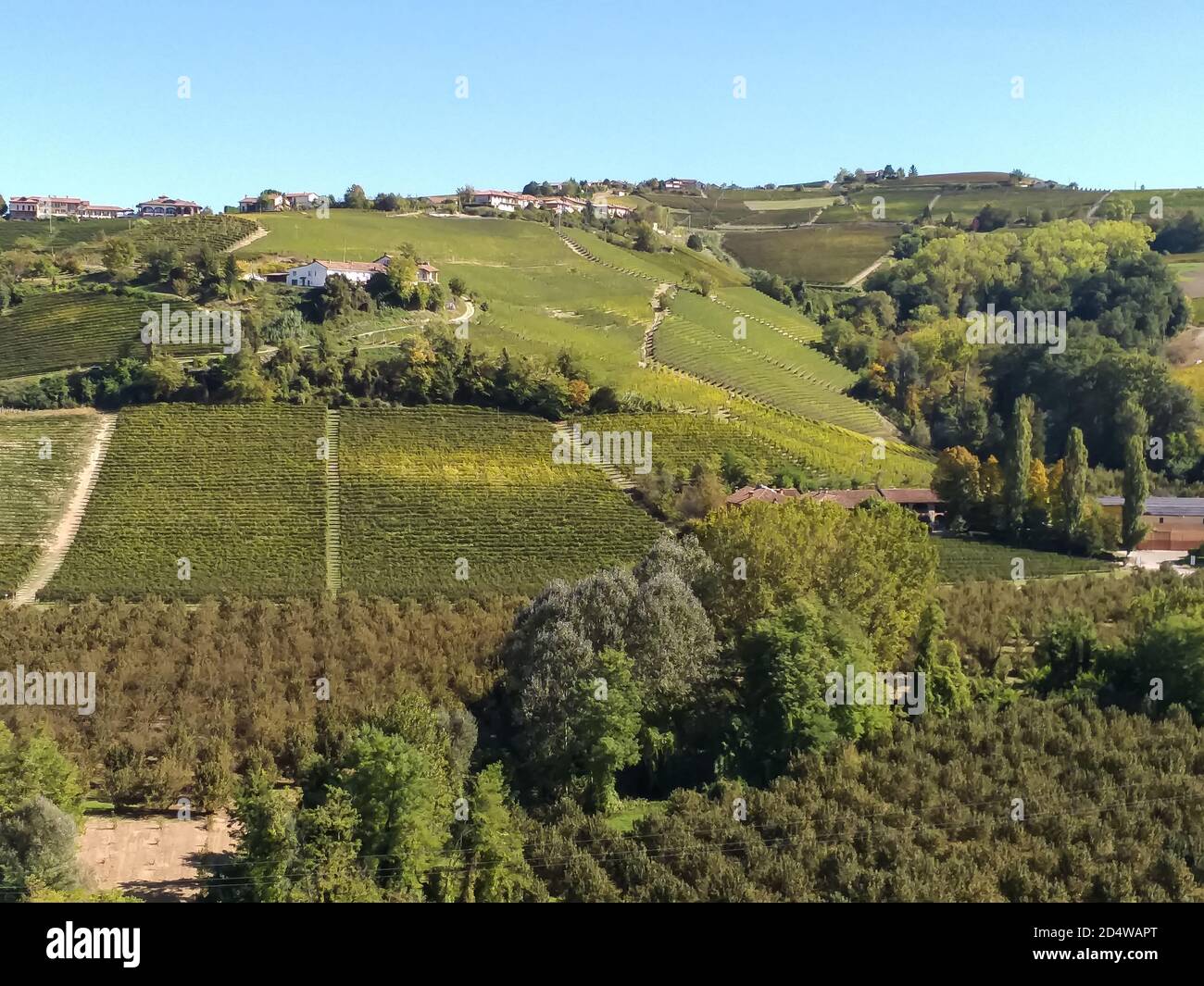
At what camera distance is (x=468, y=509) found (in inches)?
1962

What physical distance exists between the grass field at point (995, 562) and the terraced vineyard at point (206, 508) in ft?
83.8

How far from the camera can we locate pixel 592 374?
64.1 meters

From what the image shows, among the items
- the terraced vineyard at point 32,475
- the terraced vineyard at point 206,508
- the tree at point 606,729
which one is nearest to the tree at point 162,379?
the terraced vineyard at point 206,508

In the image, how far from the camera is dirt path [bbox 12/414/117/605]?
42969mm

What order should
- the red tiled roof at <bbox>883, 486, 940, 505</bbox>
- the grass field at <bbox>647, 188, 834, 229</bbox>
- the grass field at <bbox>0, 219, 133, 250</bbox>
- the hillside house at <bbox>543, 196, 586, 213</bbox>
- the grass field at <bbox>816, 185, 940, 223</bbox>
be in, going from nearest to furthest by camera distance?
the red tiled roof at <bbox>883, 486, 940, 505</bbox>
the grass field at <bbox>0, 219, 133, 250</bbox>
the hillside house at <bbox>543, 196, 586, 213</bbox>
the grass field at <bbox>816, 185, 940, 223</bbox>
the grass field at <bbox>647, 188, 834, 229</bbox>

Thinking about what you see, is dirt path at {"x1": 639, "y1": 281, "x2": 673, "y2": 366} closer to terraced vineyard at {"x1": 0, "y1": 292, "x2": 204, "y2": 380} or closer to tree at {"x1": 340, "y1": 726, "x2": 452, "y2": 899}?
terraced vineyard at {"x1": 0, "y1": 292, "x2": 204, "y2": 380}

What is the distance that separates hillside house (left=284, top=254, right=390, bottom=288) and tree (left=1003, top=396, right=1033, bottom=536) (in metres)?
40.9

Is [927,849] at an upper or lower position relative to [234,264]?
lower

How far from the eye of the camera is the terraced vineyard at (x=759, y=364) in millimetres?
71500

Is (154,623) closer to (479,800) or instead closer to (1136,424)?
(479,800)

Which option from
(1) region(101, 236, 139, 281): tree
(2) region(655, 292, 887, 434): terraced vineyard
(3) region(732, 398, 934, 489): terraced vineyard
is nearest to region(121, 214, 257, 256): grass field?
(1) region(101, 236, 139, 281): tree
